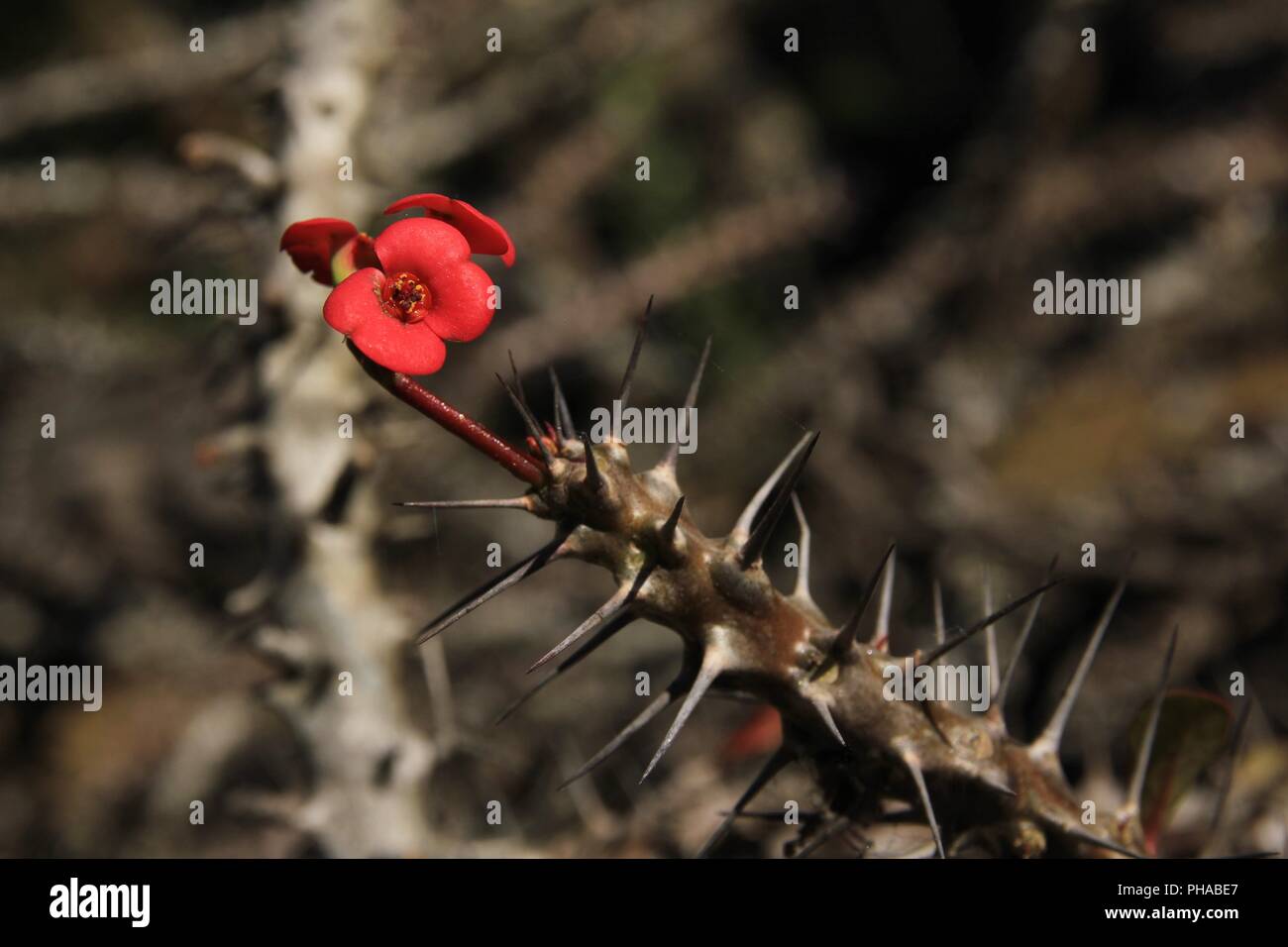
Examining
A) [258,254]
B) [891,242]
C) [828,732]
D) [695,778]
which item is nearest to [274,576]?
[258,254]

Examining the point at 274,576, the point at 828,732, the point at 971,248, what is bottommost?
the point at 828,732

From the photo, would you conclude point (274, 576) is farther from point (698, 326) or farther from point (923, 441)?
point (698, 326)

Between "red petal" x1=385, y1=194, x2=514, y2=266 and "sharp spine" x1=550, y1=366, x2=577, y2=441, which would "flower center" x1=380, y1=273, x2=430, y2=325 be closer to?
"red petal" x1=385, y1=194, x2=514, y2=266

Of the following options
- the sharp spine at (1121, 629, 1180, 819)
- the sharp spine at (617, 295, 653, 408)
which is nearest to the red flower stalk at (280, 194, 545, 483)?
the sharp spine at (617, 295, 653, 408)

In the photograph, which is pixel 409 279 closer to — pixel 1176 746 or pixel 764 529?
pixel 764 529

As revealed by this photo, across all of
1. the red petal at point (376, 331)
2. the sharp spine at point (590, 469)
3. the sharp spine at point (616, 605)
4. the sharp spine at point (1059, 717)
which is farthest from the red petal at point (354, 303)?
the sharp spine at point (1059, 717)

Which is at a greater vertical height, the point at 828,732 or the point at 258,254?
the point at 258,254
